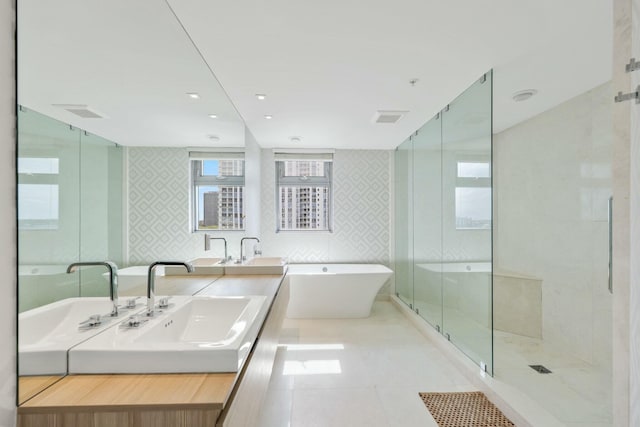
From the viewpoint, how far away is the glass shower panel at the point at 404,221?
4324 mm

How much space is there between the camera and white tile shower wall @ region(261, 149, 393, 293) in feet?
16.2

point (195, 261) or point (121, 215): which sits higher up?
point (121, 215)

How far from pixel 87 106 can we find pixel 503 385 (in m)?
2.94

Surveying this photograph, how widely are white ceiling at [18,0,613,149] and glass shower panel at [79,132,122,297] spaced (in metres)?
0.08

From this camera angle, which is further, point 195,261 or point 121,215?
point 195,261

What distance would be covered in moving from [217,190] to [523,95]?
282cm

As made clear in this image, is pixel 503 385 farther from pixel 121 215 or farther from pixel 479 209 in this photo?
pixel 121 215

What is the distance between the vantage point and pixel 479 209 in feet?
8.66

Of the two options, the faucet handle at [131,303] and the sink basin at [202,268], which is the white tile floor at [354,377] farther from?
the faucet handle at [131,303]

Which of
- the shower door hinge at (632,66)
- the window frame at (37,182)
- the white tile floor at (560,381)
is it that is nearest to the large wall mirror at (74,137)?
the window frame at (37,182)

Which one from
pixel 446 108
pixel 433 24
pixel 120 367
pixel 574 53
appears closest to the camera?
pixel 120 367

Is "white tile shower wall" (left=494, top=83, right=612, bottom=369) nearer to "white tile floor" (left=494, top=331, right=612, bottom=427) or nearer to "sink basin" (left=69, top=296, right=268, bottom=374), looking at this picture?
"white tile floor" (left=494, top=331, right=612, bottom=427)

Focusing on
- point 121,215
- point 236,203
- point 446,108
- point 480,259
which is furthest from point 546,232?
point 121,215

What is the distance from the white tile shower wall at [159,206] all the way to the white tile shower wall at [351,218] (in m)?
3.13
